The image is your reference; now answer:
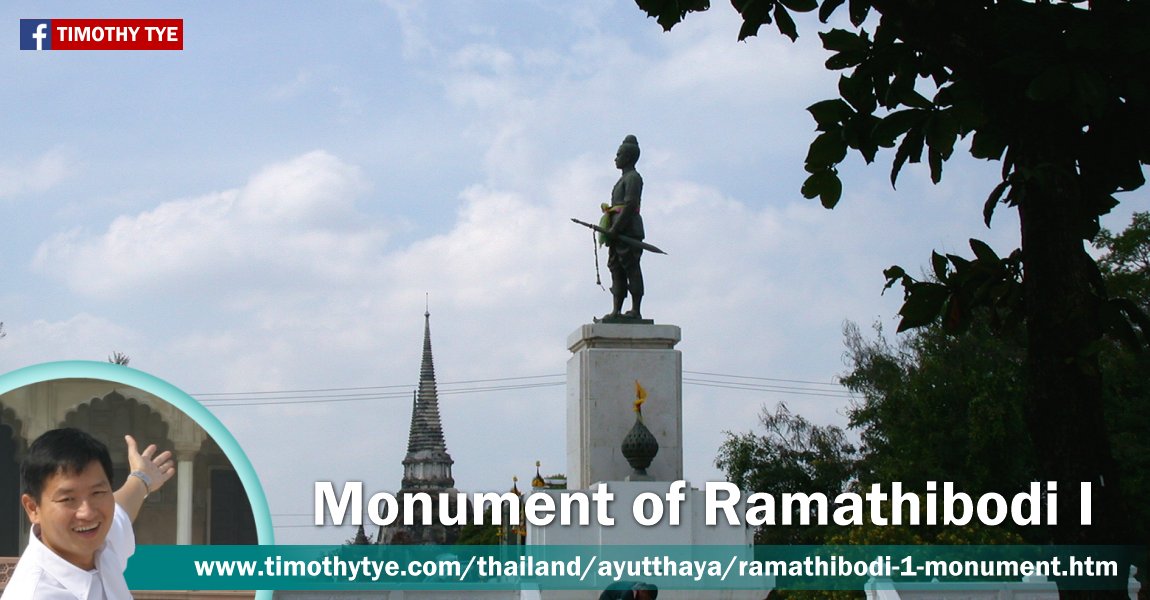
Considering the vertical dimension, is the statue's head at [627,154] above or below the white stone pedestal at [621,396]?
above

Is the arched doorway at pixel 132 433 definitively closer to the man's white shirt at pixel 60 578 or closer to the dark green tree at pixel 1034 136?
the man's white shirt at pixel 60 578

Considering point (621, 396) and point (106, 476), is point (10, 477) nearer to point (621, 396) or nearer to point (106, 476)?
point (106, 476)

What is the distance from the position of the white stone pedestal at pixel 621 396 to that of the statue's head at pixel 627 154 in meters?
1.99

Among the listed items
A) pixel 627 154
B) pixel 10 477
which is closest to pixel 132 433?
pixel 10 477

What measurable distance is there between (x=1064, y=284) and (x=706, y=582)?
1046cm

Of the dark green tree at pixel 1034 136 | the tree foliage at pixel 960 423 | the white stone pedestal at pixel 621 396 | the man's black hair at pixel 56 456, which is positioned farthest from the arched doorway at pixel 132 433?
the tree foliage at pixel 960 423

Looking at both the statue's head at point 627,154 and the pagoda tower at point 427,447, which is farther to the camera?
the pagoda tower at point 427,447

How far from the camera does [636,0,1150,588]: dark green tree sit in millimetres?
3840

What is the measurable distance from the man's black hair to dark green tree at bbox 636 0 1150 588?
83.2 inches

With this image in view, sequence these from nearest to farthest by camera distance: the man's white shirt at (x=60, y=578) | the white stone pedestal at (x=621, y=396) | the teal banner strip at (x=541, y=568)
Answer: the man's white shirt at (x=60, y=578)
the teal banner strip at (x=541, y=568)
the white stone pedestal at (x=621, y=396)

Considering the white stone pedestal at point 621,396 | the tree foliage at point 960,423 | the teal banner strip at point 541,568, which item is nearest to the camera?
the teal banner strip at point 541,568

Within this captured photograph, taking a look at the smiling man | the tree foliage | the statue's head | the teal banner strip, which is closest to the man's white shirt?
the smiling man

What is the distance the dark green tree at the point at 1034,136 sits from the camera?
384 centimetres

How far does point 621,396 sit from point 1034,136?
11.0 metres
